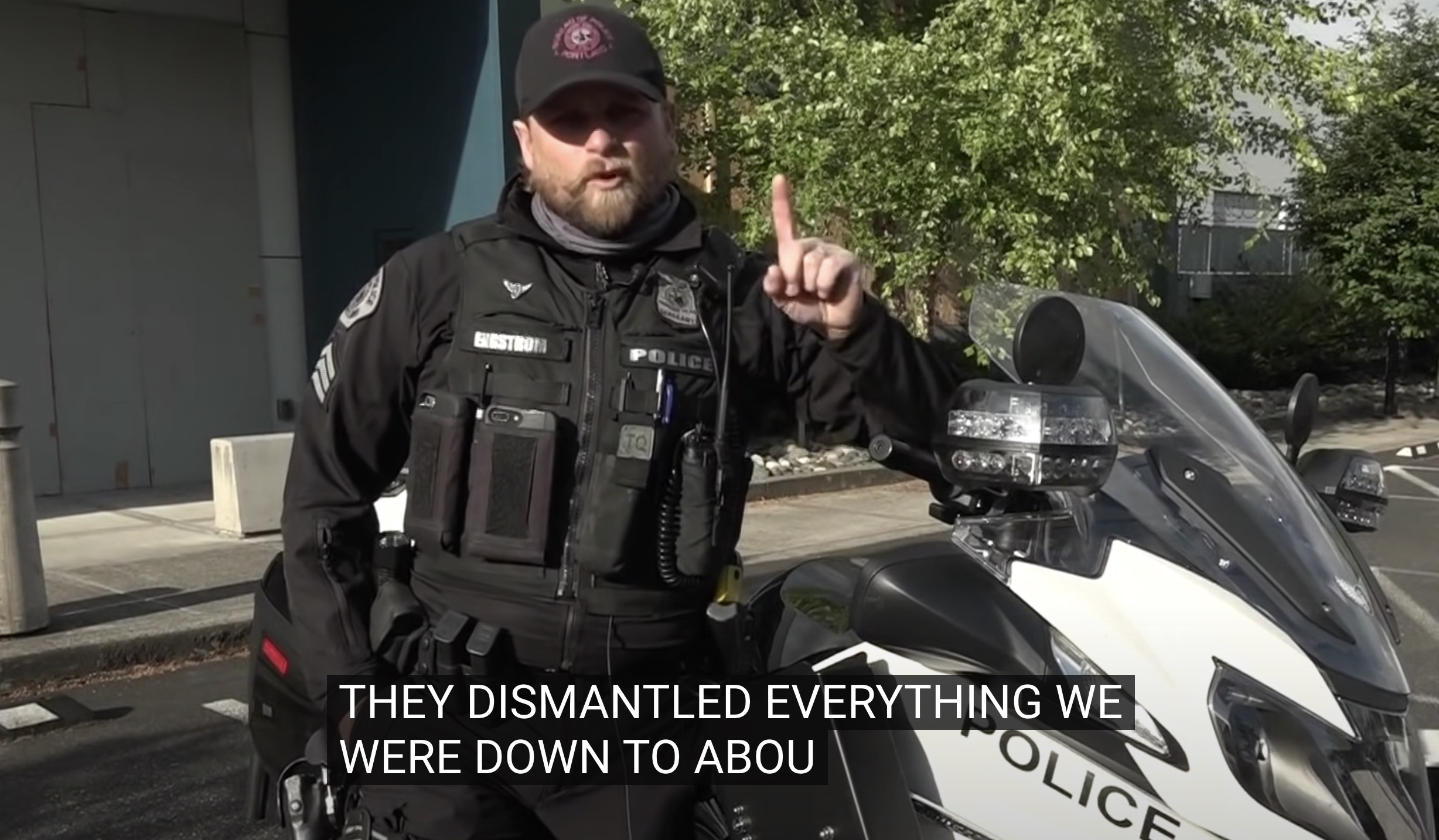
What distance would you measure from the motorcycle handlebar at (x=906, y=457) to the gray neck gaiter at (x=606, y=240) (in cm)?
48

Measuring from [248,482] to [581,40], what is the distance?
Result: 6.97 meters

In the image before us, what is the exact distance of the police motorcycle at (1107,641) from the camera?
168 cm

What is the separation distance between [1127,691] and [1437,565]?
25.0 feet

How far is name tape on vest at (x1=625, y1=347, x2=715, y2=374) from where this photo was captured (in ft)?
6.55

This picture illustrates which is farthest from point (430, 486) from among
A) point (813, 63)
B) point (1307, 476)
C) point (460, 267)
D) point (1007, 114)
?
point (813, 63)

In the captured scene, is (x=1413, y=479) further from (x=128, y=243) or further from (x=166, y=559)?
(x=128, y=243)

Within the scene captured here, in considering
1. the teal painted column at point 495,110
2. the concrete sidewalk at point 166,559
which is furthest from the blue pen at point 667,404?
the teal painted column at point 495,110

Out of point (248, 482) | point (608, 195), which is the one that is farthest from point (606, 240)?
point (248, 482)

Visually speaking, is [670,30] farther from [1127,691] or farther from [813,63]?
[1127,691]

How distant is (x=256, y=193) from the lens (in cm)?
1128

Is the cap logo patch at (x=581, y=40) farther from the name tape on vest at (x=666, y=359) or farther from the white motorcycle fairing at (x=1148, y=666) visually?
the white motorcycle fairing at (x=1148, y=666)

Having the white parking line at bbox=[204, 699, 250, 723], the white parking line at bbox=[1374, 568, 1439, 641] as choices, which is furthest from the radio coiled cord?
the white parking line at bbox=[1374, 568, 1439, 641]

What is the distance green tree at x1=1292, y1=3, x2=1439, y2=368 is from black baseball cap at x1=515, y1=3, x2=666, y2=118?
616 inches

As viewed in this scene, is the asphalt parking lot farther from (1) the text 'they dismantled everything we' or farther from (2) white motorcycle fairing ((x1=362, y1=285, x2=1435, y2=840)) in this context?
(1) the text 'they dismantled everything we'
